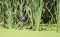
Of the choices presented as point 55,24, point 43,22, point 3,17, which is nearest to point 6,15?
point 3,17

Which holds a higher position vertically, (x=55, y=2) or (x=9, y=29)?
(x=55, y=2)

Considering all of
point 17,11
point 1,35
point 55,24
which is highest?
point 17,11

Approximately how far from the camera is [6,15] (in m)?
1.45

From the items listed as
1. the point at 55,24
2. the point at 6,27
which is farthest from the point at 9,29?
the point at 55,24

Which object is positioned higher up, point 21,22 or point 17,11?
point 17,11

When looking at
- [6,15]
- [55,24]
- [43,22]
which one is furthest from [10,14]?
[55,24]

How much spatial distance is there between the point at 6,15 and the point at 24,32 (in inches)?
9.1

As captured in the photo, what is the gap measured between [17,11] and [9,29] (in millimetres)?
187

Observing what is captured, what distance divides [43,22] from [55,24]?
109mm

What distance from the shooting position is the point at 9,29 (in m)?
1.46

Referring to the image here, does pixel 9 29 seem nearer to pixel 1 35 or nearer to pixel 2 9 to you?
pixel 1 35

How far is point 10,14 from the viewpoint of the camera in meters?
1.43

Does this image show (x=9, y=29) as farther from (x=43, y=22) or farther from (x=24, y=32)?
(x=43, y=22)

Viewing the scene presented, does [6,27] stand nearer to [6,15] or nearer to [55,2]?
[6,15]
